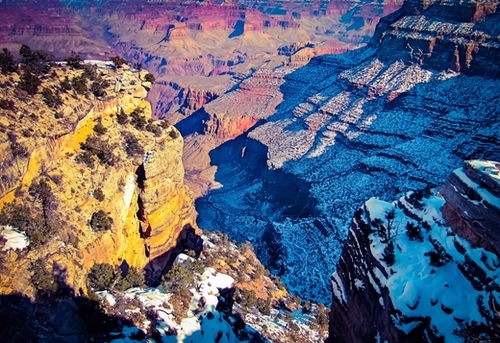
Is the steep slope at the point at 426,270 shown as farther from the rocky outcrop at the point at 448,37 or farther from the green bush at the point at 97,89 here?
the rocky outcrop at the point at 448,37

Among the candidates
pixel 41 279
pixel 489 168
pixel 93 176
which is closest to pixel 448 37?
pixel 489 168

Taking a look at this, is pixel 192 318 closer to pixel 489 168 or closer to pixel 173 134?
pixel 173 134

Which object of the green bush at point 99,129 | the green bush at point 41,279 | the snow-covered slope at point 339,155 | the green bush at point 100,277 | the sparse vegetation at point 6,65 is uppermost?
the sparse vegetation at point 6,65

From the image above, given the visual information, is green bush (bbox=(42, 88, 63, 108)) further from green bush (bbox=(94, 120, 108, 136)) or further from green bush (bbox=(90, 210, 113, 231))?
green bush (bbox=(90, 210, 113, 231))

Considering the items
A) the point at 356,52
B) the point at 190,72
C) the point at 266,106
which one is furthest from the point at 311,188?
the point at 190,72

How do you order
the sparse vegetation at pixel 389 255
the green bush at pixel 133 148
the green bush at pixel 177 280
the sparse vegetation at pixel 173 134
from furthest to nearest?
the sparse vegetation at pixel 173 134 < the green bush at pixel 133 148 < the green bush at pixel 177 280 < the sparse vegetation at pixel 389 255

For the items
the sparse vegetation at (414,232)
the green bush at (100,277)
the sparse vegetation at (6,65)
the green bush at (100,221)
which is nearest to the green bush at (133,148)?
the green bush at (100,221)

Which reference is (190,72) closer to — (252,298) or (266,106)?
(266,106)
